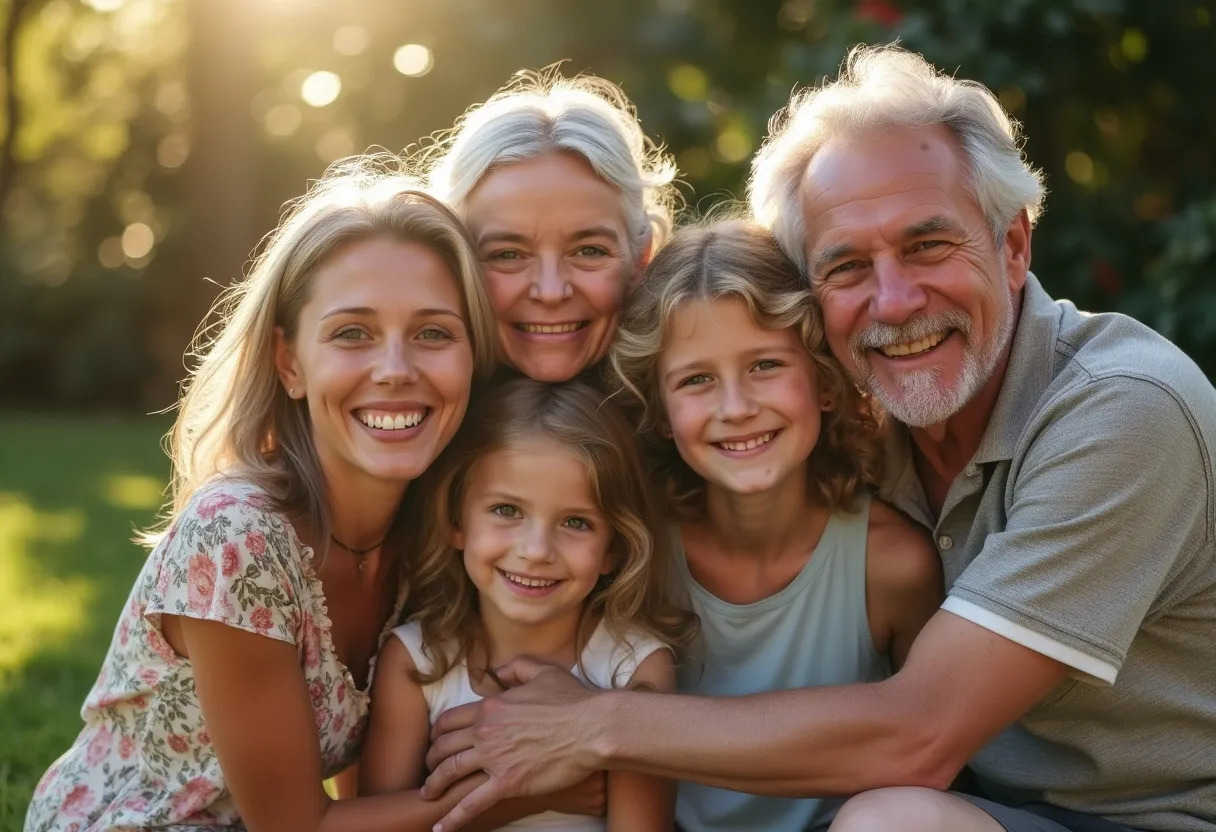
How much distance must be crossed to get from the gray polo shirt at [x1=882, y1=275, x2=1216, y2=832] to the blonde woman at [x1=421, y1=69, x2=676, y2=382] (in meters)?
1.05

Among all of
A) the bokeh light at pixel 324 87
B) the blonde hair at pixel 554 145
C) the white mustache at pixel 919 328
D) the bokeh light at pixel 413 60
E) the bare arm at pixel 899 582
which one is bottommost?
the bare arm at pixel 899 582

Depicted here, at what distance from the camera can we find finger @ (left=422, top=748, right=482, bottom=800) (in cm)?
295

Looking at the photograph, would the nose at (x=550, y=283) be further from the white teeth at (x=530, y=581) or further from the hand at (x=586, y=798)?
the hand at (x=586, y=798)

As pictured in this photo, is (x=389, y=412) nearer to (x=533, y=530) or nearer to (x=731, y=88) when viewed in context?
(x=533, y=530)

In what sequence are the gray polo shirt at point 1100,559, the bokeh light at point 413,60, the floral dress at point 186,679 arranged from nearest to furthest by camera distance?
the gray polo shirt at point 1100,559 → the floral dress at point 186,679 → the bokeh light at point 413,60

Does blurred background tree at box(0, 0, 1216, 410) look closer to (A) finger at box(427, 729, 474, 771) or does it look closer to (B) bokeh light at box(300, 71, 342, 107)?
(B) bokeh light at box(300, 71, 342, 107)

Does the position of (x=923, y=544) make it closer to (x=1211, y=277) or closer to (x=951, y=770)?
(x=951, y=770)

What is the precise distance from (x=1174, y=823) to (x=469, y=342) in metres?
1.95

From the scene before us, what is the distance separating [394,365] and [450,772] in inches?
36.9

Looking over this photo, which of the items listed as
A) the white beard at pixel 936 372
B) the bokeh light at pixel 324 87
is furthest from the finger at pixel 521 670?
the bokeh light at pixel 324 87

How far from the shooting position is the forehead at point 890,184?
3.05 metres

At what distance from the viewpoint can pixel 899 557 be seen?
329 centimetres

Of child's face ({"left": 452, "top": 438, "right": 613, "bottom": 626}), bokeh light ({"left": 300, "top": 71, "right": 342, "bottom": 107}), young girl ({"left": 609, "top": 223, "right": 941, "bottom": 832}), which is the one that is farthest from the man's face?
bokeh light ({"left": 300, "top": 71, "right": 342, "bottom": 107})

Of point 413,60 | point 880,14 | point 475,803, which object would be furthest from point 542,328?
point 413,60
